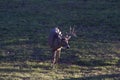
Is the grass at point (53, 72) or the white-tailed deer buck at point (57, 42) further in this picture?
the white-tailed deer buck at point (57, 42)

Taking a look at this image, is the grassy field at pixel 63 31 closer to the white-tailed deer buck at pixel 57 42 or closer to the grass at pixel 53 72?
the grass at pixel 53 72

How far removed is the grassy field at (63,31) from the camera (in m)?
15.1

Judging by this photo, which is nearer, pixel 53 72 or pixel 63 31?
pixel 53 72

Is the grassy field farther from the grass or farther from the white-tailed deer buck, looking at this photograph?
the white-tailed deer buck

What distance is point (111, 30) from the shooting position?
829 inches

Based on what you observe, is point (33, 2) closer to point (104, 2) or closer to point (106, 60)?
point (104, 2)

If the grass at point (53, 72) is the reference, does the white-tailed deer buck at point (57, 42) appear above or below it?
above

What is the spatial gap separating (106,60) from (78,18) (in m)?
7.26

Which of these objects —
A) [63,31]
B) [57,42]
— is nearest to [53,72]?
[57,42]

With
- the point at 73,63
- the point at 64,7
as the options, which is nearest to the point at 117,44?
the point at 73,63

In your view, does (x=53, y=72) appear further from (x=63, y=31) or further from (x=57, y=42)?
(x=63, y=31)

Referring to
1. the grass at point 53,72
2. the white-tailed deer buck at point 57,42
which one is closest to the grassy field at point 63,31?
the grass at point 53,72

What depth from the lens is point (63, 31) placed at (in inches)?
816

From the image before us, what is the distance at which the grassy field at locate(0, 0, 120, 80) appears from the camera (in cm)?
1512
